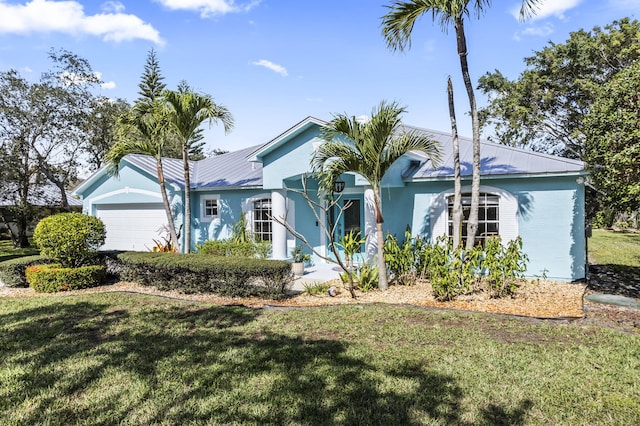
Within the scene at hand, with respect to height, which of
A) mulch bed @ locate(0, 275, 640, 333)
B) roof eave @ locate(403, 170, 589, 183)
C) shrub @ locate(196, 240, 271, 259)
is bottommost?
mulch bed @ locate(0, 275, 640, 333)

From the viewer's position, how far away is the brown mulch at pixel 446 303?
303 inches

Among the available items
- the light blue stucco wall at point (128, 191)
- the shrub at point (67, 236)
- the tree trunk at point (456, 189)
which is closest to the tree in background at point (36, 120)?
the light blue stucco wall at point (128, 191)

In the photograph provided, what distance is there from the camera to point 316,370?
479 centimetres

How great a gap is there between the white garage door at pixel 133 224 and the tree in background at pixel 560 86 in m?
20.7

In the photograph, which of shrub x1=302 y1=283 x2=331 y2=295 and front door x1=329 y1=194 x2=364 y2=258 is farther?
front door x1=329 y1=194 x2=364 y2=258

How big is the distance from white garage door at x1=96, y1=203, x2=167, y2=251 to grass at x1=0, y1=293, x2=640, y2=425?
8.98 m

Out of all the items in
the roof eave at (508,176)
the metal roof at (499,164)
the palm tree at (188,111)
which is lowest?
the roof eave at (508,176)

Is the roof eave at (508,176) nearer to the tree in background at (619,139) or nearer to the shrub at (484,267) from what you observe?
the tree in background at (619,139)

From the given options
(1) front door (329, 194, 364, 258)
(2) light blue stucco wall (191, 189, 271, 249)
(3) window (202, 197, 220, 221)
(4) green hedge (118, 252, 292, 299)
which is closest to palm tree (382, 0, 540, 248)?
(4) green hedge (118, 252, 292, 299)

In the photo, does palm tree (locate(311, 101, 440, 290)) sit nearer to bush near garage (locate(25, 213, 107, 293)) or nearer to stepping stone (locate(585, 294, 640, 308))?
stepping stone (locate(585, 294, 640, 308))

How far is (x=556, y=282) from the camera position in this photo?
10188mm

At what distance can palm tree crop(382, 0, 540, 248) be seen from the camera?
834 centimetres

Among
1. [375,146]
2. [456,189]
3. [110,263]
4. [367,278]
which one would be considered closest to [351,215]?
[367,278]

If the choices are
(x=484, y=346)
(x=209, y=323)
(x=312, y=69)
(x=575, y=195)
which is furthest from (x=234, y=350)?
(x=312, y=69)
